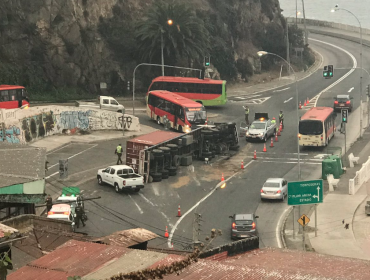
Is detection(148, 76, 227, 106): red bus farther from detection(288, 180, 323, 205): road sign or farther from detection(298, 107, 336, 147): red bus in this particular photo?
detection(288, 180, 323, 205): road sign

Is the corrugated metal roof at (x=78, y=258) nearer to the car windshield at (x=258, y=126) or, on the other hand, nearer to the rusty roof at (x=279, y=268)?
the rusty roof at (x=279, y=268)

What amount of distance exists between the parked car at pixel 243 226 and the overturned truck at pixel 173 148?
10119mm

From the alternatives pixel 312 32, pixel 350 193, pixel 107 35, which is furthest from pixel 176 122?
pixel 312 32

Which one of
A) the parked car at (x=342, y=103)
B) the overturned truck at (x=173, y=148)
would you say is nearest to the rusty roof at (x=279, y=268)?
the overturned truck at (x=173, y=148)

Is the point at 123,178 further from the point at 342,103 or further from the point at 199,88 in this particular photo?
the point at 342,103

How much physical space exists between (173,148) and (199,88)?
889 inches

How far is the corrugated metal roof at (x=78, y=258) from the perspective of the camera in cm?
1839

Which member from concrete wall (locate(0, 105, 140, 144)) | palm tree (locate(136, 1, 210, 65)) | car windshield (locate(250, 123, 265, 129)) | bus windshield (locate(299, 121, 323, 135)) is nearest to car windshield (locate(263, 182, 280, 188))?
bus windshield (locate(299, 121, 323, 135))

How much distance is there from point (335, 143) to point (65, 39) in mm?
32629

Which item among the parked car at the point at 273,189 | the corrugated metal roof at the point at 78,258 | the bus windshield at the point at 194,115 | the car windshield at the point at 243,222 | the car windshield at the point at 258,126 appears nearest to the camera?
the corrugated metal roof at the point at 78,258

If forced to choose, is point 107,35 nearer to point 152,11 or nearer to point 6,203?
point 152,11

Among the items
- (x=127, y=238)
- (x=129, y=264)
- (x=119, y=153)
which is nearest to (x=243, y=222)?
(x=119, y=153)

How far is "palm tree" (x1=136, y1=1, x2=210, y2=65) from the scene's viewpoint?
77.4m

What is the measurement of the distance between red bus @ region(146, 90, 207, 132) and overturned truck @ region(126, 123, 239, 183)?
4702 millimetres
